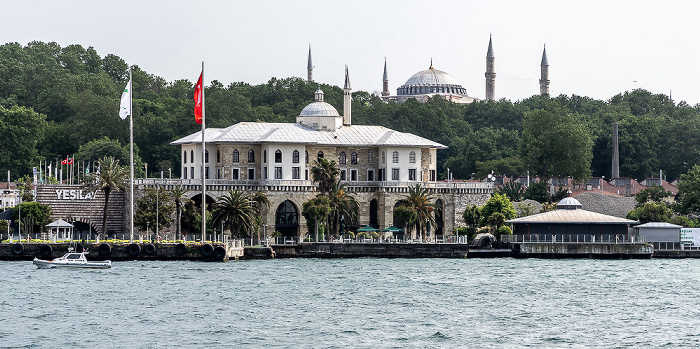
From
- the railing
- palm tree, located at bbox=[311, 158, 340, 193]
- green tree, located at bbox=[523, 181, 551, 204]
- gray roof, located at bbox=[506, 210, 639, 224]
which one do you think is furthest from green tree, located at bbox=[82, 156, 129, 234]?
green tree, located at bbox=[523, 181, 551, 204]

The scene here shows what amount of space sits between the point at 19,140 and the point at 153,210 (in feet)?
130

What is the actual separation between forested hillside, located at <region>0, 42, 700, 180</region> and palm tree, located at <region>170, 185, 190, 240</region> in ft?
84.5

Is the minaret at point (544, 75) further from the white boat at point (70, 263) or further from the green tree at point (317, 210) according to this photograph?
the white boat at point (70, 263)

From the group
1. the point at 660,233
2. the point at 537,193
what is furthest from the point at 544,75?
the point at 660,233

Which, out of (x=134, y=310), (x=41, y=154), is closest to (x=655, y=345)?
(x=134, y=310)

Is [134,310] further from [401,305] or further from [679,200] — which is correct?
[679,200]

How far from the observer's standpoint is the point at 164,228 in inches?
3868

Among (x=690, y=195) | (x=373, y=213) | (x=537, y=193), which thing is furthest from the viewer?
(x=537, y=193)

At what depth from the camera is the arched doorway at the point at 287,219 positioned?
103688mm

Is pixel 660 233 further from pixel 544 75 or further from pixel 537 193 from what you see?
pixel 544 75

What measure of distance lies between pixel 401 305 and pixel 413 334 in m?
9.47

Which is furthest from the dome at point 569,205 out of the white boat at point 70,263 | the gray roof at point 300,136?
the white boat at point 70,263

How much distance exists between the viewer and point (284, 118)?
140625mm

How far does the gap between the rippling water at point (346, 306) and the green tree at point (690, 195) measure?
20.6 m
